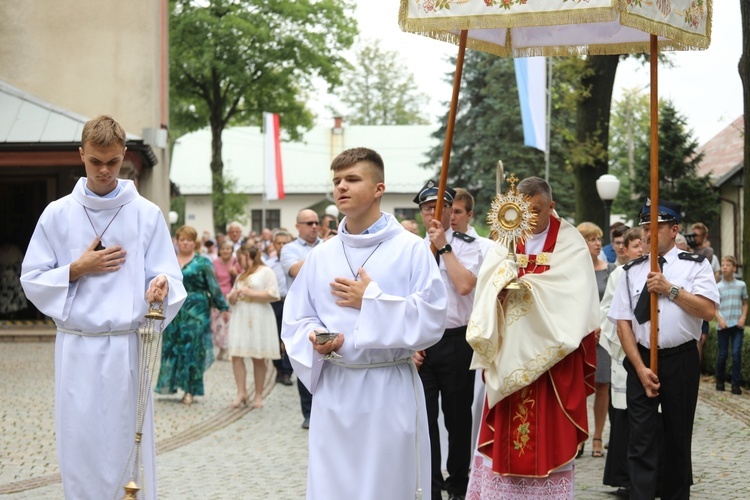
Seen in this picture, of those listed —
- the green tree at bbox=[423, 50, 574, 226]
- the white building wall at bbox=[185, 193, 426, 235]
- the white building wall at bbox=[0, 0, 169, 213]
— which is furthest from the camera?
the white building wall at bbox=[185, 193, 426, 235]

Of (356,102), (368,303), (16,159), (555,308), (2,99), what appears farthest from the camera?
(356,102)

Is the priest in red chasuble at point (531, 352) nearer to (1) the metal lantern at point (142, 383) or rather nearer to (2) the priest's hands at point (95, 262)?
(1) the metal lantern at point (142, 383)

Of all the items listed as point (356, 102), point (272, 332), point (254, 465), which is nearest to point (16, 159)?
point (272, 332)

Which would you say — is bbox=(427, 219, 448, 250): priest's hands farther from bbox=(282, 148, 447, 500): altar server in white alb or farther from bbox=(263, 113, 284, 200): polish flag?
bbox=(263, 113, 284, 200): polish flag

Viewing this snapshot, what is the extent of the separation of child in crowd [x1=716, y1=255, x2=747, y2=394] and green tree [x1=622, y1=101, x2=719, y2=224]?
20170 millimetres

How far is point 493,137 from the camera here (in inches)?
1652

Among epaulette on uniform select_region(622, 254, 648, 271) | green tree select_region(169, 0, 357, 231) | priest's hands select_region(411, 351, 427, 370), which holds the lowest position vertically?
priest's hands select_region(411, 351, 427, 370)

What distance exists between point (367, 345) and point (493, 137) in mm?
37309

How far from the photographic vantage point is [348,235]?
18.1 ft

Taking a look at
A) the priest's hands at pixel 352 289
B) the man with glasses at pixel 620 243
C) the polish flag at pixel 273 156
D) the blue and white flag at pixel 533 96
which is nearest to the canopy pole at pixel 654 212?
the priest's hands at pixel 352 289

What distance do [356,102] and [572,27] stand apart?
6532 cm

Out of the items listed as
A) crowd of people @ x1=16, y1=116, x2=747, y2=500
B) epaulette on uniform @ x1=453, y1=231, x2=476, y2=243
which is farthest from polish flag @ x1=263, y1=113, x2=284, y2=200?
epaulette on uniform @ x1=453, y1=231, x2=476, y2=243

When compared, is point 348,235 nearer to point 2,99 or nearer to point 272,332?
point 272,332

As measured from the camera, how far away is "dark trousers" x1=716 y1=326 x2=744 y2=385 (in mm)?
14867
